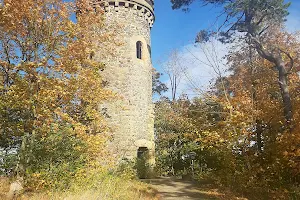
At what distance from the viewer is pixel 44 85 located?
7.73 m

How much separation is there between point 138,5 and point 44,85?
962 centimetres

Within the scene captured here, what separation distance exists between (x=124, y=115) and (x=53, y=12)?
287 inches

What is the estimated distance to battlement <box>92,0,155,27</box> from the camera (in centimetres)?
1504

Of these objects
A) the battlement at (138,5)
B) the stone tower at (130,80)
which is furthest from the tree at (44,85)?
the battlement at (138,5)

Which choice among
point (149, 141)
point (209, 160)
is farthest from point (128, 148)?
point (209, 160)

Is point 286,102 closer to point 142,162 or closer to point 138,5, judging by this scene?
point 142,162

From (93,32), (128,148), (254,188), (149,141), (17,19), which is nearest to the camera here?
(17,19)

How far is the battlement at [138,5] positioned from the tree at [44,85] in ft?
21.2

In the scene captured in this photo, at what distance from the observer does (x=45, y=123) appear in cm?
749

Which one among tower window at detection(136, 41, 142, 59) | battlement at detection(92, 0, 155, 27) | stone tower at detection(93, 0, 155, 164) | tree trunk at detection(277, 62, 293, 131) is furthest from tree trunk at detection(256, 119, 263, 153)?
battlement at detection(92, 0, 155, 27)

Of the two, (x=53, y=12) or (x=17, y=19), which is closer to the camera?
(x=17, y=19)

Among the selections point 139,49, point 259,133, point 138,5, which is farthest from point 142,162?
point 138,5

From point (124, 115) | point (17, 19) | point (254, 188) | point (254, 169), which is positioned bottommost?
point (254, 188)

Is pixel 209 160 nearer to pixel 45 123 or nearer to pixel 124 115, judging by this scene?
pixel 124 115
